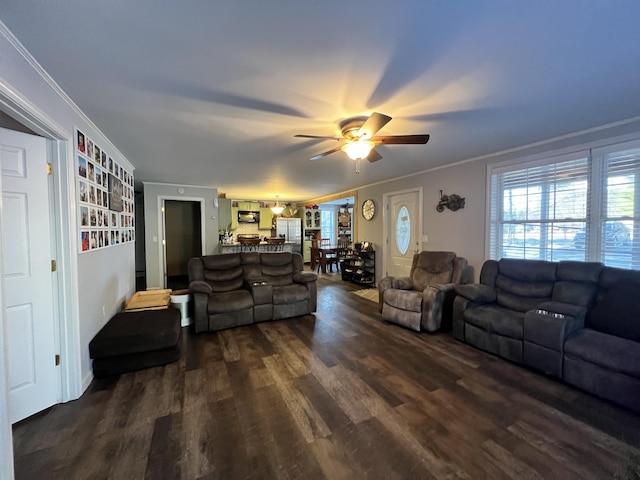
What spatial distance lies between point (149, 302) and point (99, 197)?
1.37 metres

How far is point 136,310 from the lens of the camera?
3.11m

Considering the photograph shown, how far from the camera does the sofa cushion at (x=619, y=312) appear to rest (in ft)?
7.50

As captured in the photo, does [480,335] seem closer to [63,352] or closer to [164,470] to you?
[164,470]

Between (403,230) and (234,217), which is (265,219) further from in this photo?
(403,230)

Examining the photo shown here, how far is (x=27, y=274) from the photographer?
1.85 metres

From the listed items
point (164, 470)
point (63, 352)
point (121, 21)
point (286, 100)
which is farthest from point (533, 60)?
point (63, 352)

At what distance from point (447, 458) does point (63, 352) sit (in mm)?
2822

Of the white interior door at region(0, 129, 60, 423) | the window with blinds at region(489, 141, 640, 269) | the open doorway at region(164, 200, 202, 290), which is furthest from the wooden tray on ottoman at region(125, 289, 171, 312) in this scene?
the window with blinds at region(489, 141, 640, 269)

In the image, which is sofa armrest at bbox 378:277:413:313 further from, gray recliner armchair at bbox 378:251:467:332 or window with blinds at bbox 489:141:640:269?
window with blinds at bbox 489:141:640:269

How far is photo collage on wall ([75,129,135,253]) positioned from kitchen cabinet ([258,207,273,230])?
5254 millimetres

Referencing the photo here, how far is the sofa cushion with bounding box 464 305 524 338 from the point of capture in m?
2.62

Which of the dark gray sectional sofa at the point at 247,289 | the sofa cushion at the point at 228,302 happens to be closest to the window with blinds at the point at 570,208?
the dark gray sectional sofa at the point at 247,289

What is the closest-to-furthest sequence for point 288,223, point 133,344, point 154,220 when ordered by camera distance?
point 133,344
point 154,220
point 288,223

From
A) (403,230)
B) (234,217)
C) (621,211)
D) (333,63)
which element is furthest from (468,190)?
(234,217)
